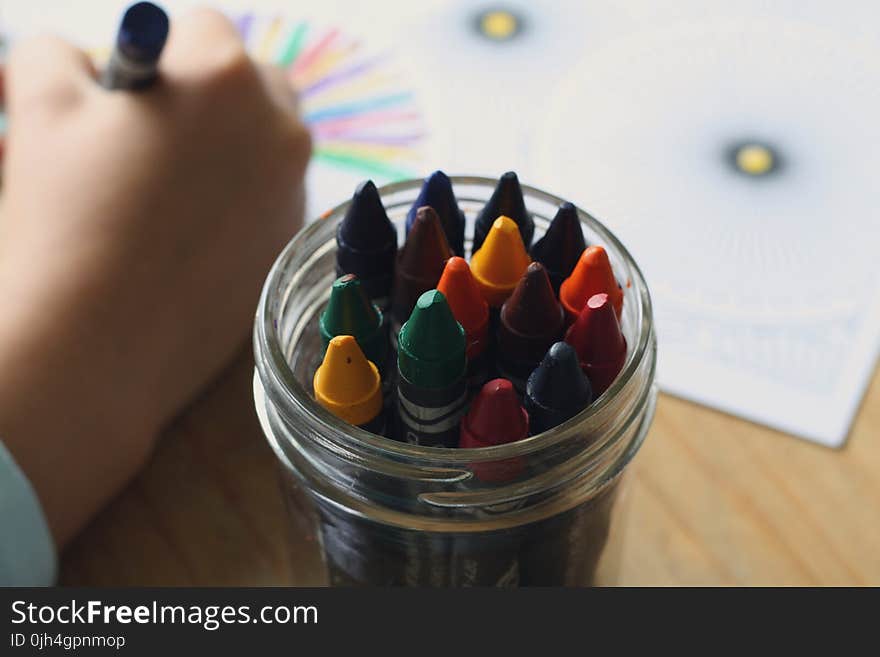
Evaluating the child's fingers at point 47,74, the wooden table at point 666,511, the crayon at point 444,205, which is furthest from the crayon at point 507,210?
the child's fingers at point 47,74

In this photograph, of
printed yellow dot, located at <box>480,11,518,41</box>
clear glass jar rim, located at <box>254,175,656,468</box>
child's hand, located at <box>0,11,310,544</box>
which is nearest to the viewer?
clear glass jar rim, located at <box>254,175,656,468</box>

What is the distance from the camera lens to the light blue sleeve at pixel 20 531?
36 cm

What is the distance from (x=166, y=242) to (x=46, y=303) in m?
0.05

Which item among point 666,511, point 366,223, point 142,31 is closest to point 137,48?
point 142,31

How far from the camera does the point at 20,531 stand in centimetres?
37

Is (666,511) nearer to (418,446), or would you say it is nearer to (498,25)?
(418,446)

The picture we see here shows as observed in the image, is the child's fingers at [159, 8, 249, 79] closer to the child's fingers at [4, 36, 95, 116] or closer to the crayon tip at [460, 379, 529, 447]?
the child's fingers at [4, 36, 95, 116]

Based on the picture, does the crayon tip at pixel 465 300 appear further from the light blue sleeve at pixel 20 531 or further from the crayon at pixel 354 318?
the light blue sleeve at pixel 20 531

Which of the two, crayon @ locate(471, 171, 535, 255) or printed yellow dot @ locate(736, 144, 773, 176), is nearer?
crayon @ locate(471, 171, 535, 255)

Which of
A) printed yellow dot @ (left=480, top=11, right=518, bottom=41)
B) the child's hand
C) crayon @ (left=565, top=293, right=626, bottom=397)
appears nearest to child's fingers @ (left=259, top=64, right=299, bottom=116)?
the child's hand

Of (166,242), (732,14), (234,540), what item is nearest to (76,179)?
(166,242)

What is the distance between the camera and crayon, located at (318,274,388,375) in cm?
28

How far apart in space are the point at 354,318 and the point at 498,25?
1.26 ft

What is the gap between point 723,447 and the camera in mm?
425
